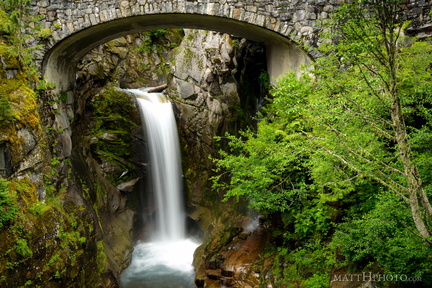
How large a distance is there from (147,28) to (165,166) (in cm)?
553

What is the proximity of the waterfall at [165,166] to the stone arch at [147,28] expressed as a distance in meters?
3.52

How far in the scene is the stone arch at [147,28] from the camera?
9.43m

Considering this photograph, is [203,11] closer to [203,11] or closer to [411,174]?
[203,11]

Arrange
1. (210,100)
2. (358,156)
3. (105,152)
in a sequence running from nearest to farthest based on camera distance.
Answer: (358,156), (105,152), (210,100)

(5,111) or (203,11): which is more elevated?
(203,11)

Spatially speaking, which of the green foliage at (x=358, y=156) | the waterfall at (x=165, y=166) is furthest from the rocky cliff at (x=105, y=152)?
the green foliage at (x=358, y=156)

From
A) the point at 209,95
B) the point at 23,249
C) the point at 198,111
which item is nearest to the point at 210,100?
the point at 209,95

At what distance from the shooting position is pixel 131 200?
524 inches

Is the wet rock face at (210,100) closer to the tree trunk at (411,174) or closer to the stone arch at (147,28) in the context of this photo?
the stone arch at (147,28)

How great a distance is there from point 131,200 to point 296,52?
825 centimetres

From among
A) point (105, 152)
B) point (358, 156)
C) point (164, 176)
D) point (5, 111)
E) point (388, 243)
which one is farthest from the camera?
point (164, 176)

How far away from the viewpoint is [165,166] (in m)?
13.6

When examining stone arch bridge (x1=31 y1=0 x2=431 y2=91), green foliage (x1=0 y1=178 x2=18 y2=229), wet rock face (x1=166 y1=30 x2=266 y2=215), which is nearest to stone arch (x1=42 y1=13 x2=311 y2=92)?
stone arch bridge (x1=31 y1=0 x2=431 y2=91)

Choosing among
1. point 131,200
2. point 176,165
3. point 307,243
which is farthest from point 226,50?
point 307,243
